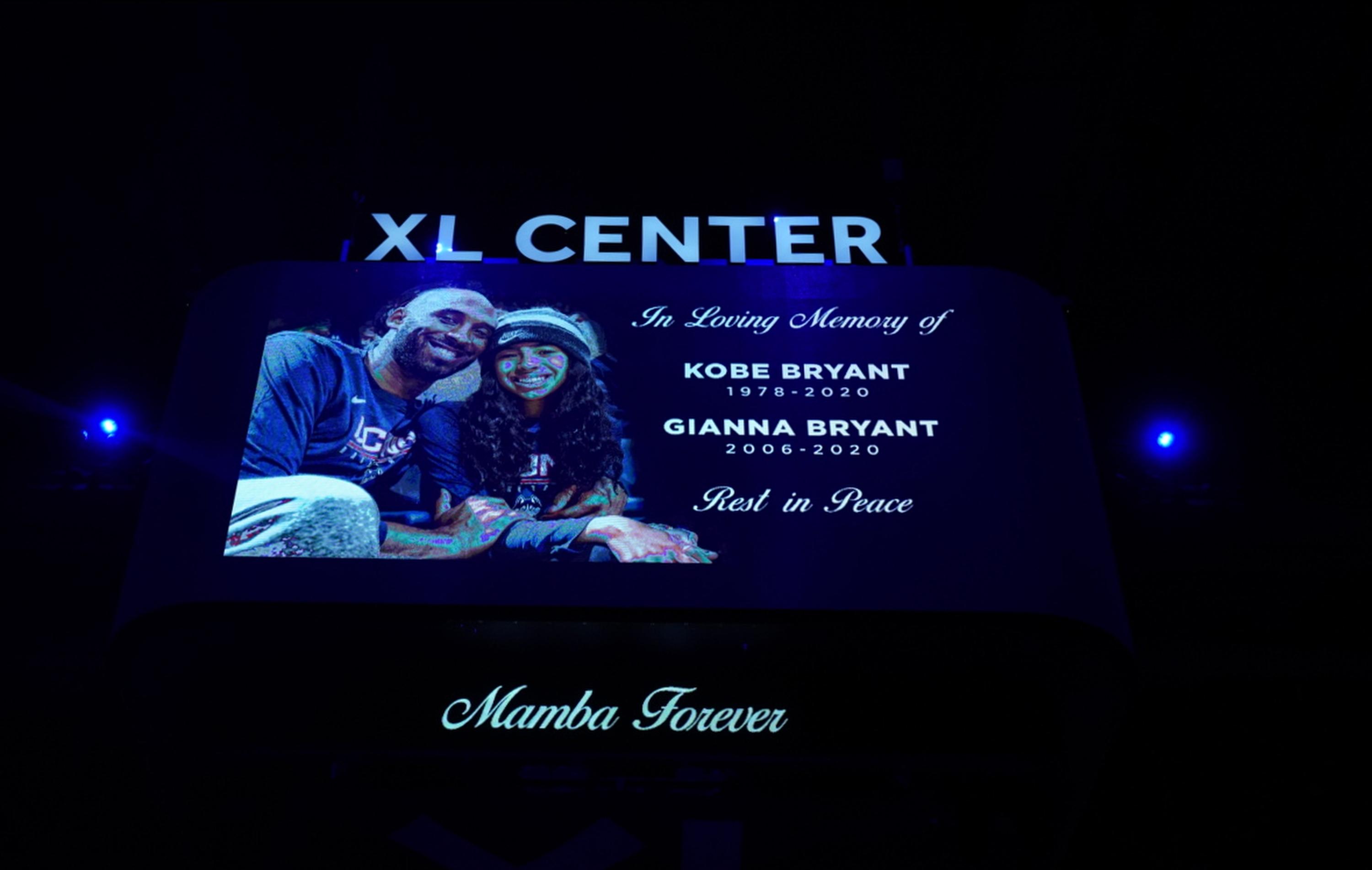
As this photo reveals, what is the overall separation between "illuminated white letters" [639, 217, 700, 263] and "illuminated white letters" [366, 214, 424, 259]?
3.17 feet

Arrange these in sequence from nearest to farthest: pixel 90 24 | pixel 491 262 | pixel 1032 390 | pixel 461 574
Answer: pixel 461 574 → pixel 1032 390 → pixel 491 262 → pixel 90 24

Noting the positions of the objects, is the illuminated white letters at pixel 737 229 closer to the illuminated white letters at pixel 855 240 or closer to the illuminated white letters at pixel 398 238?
the illuminated white letters at pixel 855 240

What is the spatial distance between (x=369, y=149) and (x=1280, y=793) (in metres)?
5.20

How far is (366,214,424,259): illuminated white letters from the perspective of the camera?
4430mm

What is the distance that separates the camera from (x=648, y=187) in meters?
5.19

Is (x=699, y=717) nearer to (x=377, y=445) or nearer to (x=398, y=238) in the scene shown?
(x=377, y=445)

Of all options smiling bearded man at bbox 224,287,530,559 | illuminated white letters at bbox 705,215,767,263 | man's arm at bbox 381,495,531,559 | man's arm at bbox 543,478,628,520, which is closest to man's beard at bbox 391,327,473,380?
smiling bearded man at bbox 224,287,530,559

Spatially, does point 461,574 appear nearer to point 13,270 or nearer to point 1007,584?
point 1007,584

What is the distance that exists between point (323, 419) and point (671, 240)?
1704 mm

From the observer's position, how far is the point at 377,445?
139 inches

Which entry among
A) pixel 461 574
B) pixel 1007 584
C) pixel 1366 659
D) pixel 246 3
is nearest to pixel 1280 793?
pixel 1366 659

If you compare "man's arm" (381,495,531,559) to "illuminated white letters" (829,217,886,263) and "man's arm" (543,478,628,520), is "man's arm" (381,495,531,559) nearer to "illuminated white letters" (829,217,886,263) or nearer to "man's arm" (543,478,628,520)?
"man's arm" (543,478,628,520)

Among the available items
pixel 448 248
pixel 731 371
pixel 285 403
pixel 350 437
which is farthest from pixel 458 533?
pixel 448 248

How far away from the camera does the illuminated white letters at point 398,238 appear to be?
443 centimetres
